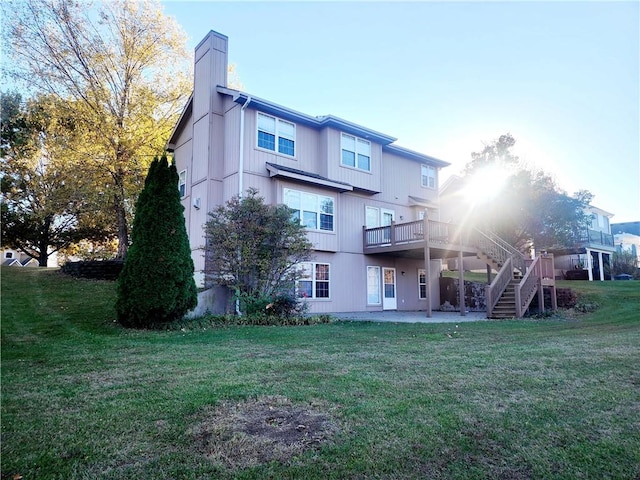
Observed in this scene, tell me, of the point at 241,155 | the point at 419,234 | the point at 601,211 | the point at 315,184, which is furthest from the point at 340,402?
the point at 601,211

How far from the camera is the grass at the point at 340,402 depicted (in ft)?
8.75

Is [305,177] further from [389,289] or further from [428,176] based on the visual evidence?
[428,176]

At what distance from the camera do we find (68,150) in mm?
18484

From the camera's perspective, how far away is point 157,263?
936 centimetres

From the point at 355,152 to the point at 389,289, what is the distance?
6.13 m

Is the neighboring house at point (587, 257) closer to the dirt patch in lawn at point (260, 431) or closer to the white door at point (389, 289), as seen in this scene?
the white door at point (389, 289)

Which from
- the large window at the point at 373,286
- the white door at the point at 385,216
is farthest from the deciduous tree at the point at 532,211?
the large window at the point at 373,286

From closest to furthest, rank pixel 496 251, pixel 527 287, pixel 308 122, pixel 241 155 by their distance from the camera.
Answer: pixel 241 155, pixel 527 287, pixel 308 122, pixel 496 251

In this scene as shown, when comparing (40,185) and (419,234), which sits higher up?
(40,185)

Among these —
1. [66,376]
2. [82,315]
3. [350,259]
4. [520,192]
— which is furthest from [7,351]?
[520,192]

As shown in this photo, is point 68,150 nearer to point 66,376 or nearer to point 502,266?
point 66,376

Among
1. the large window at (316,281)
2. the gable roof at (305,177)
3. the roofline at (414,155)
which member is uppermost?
the roofline at (414,155)

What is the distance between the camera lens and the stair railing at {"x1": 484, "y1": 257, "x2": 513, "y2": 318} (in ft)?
46.3

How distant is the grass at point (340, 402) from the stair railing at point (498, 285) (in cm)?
624
